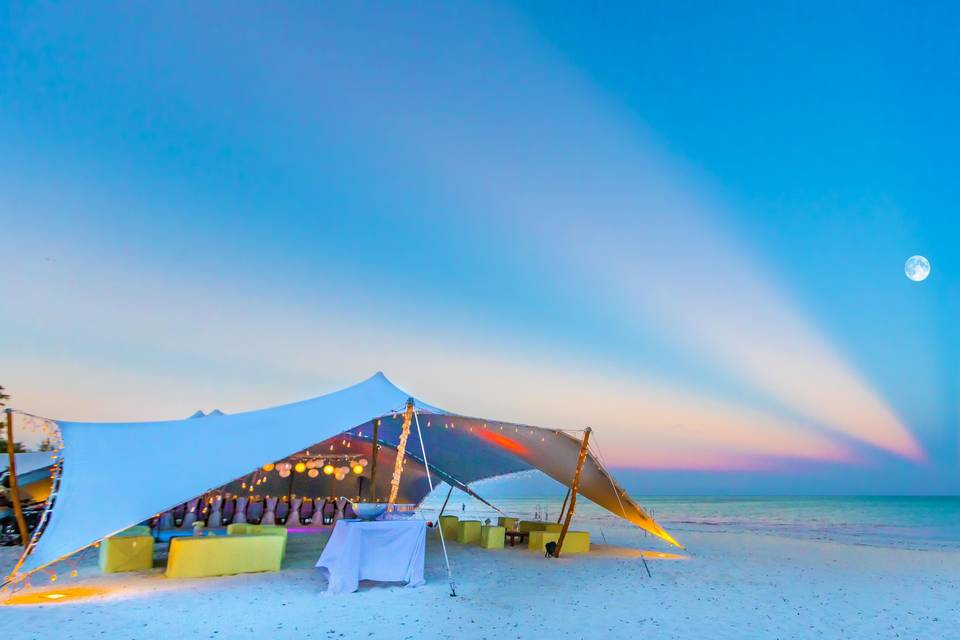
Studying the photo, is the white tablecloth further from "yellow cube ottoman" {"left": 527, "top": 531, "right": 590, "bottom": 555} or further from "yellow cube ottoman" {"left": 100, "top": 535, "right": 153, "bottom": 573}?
"yellow cube ottoman" {"left": 527, "top": 531, "right": 590, "bottom": 555}

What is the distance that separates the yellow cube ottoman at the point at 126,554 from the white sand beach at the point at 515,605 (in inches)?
10.6

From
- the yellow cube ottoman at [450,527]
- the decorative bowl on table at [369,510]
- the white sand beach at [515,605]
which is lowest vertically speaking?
the yellow cube ottoman at [450,527]

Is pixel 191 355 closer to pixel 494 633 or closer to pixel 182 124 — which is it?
pixel 182 124

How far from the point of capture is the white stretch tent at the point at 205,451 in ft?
17.8

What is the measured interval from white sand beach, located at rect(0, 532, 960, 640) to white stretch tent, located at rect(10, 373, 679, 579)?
2.39 feet

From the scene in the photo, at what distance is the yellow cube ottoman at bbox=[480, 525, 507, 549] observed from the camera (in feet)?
32.3

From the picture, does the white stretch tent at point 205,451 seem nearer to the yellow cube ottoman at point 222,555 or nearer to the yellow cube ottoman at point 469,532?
the yellow cube ottoman at point 222,555

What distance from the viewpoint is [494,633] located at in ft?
14.5

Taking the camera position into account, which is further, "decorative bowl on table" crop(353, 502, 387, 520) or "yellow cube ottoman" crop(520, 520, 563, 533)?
"yellow cube ottoman" crop(520, 520, 563, 533)

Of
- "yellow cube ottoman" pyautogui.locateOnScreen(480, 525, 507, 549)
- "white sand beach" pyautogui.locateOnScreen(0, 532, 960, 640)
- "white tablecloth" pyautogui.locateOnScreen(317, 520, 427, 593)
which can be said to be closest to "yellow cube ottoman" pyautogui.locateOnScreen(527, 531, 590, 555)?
"yellow cube ottoman" pyautogui.locateOnScreen(480, 525, 507, 549)

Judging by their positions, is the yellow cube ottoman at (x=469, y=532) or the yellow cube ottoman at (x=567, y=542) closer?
the yellow cube ottoman at (x=567, y=542)

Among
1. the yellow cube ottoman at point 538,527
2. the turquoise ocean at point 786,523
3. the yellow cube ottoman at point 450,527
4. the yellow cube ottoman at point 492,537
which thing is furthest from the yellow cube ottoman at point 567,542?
the turquoise ocean at point 786,523

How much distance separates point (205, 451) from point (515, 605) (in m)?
4.01

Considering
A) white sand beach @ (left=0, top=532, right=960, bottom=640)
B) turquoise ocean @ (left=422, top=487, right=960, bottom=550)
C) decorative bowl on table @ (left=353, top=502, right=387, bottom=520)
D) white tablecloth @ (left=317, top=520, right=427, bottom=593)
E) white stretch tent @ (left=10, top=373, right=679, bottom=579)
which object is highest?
white stretch tent @ (left=10, top=373, right=679, bottom=579)
